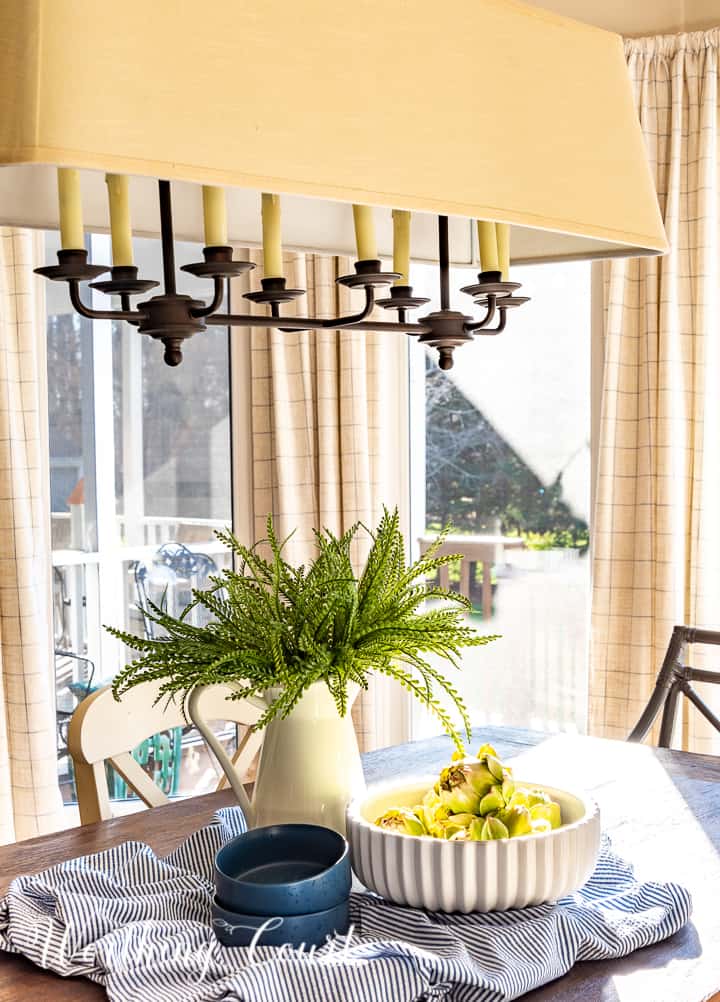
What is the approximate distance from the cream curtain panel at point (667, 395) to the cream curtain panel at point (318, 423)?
0.73 m

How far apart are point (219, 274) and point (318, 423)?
234 cm

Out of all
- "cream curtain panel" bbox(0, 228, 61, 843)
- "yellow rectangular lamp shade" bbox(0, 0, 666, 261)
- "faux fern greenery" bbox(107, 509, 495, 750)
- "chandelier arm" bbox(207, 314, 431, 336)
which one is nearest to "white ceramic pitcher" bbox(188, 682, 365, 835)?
"faux fern greenery" bbox(107, 509, 495, 750)

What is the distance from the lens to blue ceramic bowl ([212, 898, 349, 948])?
98 cm

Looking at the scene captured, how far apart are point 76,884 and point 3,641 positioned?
1.66m

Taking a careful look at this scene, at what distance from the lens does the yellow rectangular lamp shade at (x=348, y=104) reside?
0.65 meters

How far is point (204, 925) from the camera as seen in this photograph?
1.07m

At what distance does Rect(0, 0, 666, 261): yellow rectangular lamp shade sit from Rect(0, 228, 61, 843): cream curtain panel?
2024 millimetres

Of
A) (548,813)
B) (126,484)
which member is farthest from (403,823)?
(126,484)

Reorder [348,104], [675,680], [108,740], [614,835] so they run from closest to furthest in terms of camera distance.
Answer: [348,104] < [614,835] < [108,740] < [675,680]

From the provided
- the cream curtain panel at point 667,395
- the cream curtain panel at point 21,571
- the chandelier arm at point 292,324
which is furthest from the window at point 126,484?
the chandelier arm at point 292,324

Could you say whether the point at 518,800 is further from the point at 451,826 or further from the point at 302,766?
the point at 302,766

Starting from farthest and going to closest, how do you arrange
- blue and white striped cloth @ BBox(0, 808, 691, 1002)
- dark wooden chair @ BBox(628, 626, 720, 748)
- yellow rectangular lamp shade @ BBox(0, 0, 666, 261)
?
1. dark wooden chair @ BBox(628, 626, 720, 748)
2. blue and white striped cloth @ BBox(0, 808, 691, 1002)
3. yellow rectangular lamp shade @ BBox(0, 0, 666, 261)

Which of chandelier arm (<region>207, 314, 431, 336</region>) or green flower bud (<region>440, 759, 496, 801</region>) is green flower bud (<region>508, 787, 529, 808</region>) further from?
chandelier arm (<region>207, 314, 431, 336</region>)

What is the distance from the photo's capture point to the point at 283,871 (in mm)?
1065
